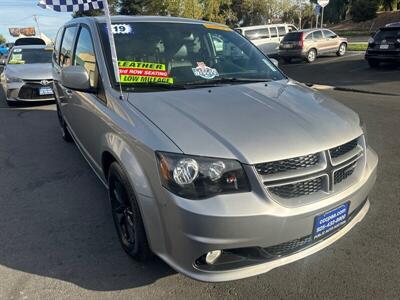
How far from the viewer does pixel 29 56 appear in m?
10.8

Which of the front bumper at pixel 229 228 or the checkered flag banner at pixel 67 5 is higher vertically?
the checkered flag banner at pixel 67 5

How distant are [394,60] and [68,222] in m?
14.1

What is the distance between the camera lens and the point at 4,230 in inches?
142

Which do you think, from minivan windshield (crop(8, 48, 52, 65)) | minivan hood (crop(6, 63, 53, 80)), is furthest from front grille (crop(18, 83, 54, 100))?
minivan windshield (crop(8, 48, 52, 65))

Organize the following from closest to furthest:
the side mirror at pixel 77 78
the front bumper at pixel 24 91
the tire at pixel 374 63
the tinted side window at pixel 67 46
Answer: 1. the side mirror at pixel 77 78
2. the tinted side window at pixel 67 46
3. the front bumper at pixel 24 91
4. the tire at pixel 374 63

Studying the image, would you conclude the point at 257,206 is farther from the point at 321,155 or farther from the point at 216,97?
the point at 216,97

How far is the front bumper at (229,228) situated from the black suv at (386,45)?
45.3ft

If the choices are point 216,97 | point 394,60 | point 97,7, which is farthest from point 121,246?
point 394,60

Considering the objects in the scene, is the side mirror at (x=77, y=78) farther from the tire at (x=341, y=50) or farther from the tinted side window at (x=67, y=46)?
the tire at (x=341, y=50)

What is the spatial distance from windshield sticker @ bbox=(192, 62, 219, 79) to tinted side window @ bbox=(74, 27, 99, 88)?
0.87m

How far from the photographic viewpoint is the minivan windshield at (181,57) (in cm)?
324

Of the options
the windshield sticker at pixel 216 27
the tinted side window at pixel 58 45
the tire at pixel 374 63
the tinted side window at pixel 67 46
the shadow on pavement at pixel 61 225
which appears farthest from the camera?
the tire at pixel 374 63

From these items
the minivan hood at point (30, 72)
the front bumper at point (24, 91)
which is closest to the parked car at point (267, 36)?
the minivan hood at point (30, 72)

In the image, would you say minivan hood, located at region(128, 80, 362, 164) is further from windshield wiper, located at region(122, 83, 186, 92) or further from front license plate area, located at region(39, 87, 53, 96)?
front license plate area, located at region(39, 87, 53, 96)
